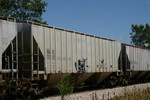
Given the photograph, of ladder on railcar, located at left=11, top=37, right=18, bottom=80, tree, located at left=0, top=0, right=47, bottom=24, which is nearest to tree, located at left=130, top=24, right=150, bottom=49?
tree, located at left=0, top=0, right=47, bottom=24

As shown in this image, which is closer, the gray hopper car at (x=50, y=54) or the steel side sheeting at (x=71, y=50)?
the gray hopper car at (x=50, y=54)

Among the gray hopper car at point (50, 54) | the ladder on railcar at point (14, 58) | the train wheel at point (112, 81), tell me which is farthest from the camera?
the train wheel at point (112, 81)

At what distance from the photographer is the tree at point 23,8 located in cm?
2750

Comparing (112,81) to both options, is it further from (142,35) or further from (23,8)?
(142,35)


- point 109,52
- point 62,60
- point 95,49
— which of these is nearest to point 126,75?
point 109,52

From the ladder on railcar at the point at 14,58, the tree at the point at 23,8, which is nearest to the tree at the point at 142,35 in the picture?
the tree at the point at 23,8

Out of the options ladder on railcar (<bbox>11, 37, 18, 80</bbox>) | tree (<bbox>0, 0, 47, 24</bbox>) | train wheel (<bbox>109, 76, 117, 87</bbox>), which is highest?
tree (<bbox>0, 0, 47, 24</bbox>)

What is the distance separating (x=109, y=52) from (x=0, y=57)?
916 cm

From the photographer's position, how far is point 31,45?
10.1 meters

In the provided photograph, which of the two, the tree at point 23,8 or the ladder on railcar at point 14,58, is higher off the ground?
the tree at point 23,8

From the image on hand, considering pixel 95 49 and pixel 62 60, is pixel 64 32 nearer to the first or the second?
pixel 62 60

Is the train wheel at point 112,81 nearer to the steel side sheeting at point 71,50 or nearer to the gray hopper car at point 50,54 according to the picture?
the gray hopper car at point 50,54

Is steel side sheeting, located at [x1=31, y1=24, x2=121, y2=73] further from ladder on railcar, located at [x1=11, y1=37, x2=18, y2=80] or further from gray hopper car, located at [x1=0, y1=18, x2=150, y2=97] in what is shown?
ladder on railcar, located at [x1=11, y1=37, x2=18, y2=80]

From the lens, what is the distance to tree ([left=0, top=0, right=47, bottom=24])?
27500 millimetres
